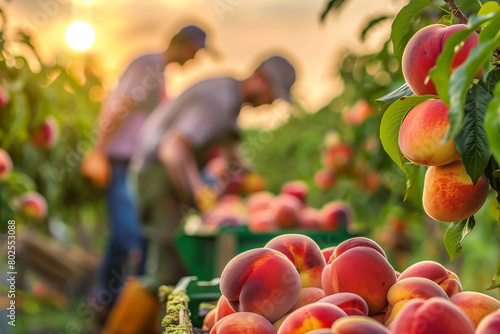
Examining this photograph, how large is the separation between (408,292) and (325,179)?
2.53m

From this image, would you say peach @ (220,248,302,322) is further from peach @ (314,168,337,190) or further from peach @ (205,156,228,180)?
peach @ (205,156,228,180)

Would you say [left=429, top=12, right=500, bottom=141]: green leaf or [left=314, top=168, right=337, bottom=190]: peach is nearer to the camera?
[left=429, top=12, right=500, bottom=141]: green leaf

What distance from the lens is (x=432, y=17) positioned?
5.46 ft

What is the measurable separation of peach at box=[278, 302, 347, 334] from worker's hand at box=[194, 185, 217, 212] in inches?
88.9

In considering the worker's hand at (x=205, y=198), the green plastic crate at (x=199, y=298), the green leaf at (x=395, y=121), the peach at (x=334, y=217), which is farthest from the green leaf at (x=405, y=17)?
the worker's hand at (x=205, y=198)

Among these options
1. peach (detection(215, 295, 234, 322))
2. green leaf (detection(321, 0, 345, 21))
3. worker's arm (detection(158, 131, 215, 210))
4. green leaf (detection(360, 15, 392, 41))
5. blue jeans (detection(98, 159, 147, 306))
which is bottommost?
blue jeans (detection(98, 159, 147, 306))

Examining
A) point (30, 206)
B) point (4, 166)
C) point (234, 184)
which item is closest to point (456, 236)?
point (4, 166)

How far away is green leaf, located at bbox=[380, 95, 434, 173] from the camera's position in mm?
762

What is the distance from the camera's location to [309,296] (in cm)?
81

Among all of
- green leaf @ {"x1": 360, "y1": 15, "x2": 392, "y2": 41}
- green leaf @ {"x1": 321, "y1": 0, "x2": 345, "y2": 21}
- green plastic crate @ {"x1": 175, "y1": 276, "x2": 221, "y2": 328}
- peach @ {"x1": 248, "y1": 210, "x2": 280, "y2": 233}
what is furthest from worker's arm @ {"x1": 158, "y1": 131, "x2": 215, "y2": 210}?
green plastic crate @ {"x1": 175, "y1": 276, "x2": 221, "y2": 328}

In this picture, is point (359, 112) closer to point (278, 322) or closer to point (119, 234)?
point (119, 234)

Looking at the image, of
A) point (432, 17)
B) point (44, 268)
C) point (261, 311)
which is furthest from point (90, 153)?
point (261, 311)

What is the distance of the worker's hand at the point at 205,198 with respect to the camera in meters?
2.95

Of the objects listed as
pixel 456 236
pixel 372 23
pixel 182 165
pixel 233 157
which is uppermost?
pixel 372 23
